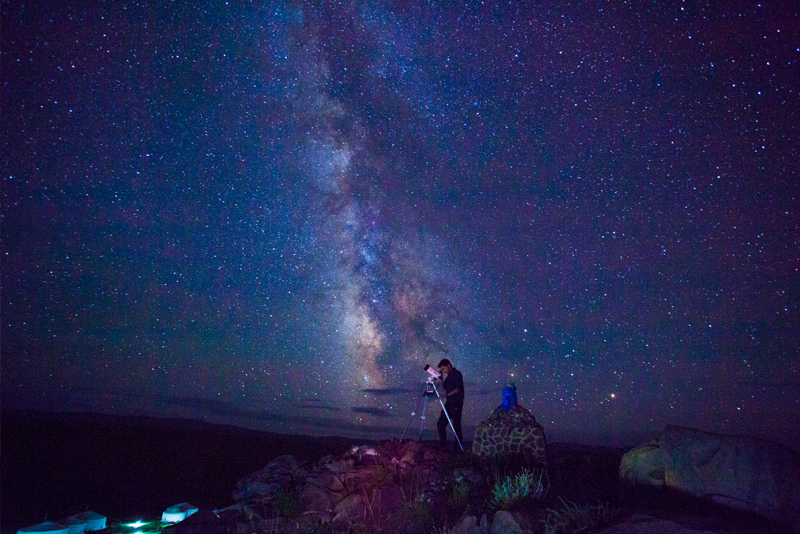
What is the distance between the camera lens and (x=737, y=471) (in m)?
5.79

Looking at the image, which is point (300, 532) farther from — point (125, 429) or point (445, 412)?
point (125, 429)

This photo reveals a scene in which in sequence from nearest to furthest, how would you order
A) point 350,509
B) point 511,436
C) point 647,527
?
point 647,527 < point 350,509 < point 511,436

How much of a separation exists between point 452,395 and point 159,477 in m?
22.7

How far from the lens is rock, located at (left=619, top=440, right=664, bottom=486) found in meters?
Answer: 6.98

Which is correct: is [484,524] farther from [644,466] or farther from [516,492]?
[644,466]

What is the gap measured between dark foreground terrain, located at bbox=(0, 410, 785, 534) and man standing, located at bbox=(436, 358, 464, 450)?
31.6 inches

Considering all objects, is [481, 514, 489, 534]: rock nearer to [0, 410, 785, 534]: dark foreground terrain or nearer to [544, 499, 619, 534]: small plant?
[0, 410, 785, 534]: dark foreground terrain

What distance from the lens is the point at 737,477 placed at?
575 cm

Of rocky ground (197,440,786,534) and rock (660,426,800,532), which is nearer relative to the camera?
rock (660,426,800,532)

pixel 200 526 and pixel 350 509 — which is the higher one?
pixel 350 509

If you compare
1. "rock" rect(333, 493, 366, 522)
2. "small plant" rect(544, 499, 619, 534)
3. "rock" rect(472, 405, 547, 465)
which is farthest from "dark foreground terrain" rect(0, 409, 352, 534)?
"small plant" rect(544, 499, 619, 534)

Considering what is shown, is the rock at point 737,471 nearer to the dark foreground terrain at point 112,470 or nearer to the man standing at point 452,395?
the man standing at point 452,395

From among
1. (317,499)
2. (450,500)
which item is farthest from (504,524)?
(317,499)

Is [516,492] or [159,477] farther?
[159,477]
